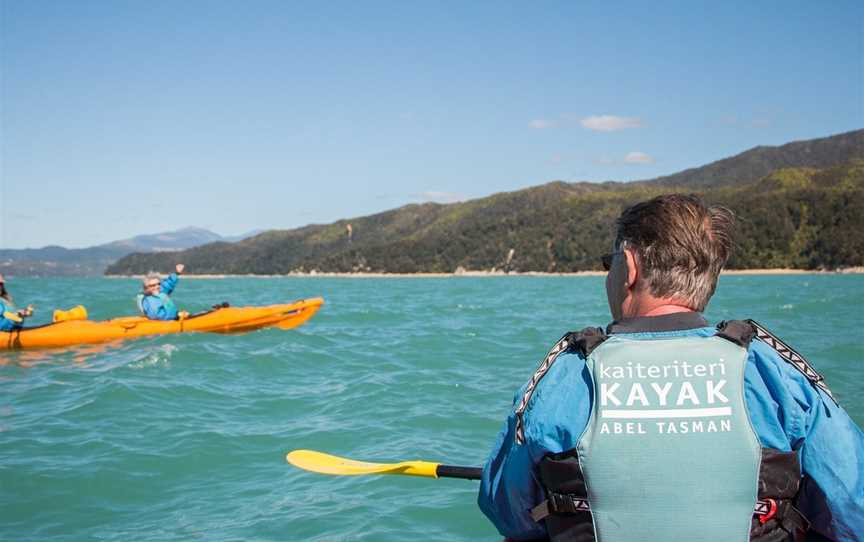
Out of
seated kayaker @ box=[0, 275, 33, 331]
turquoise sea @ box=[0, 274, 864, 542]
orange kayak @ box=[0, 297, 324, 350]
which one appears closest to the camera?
turquoise sea @ box=[0, 274, 864, 542]

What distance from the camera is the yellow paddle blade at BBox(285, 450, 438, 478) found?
3583 mm

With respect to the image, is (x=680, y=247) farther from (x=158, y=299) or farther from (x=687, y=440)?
(x=158, y=299)

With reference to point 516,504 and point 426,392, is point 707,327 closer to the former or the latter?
point 516,504

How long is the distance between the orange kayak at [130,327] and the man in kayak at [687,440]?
15.0m

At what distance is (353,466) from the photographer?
3979 millimetres

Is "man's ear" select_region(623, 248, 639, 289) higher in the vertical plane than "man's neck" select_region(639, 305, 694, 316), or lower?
higher

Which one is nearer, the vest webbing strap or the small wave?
the vest webbing strap

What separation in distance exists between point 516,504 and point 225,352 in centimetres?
1256

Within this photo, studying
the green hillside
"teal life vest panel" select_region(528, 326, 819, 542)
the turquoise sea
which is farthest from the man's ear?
the green hillside

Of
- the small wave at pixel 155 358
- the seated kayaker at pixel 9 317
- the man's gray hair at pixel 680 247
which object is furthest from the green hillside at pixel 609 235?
the man's gray hair at pixel 680 247

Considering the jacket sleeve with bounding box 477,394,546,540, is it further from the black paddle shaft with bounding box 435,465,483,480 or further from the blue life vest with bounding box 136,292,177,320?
the blue life vest with bounding box 136,292,177,320

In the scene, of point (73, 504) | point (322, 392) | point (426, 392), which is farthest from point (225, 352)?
point (73, 504)

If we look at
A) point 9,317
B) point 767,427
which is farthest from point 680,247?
point 9,317

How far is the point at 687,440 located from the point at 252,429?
6661 mm
